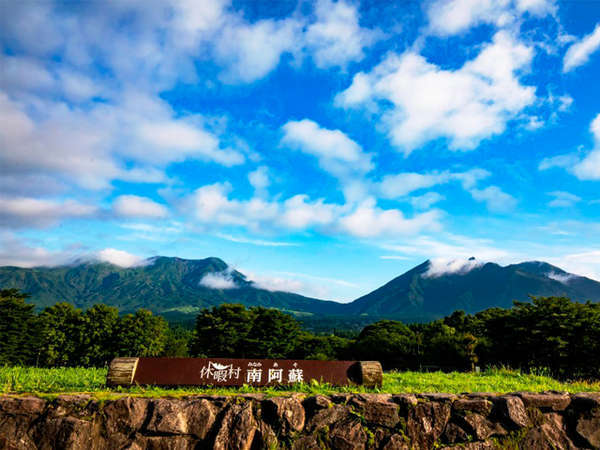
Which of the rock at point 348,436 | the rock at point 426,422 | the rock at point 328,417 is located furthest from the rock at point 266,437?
the rock at point 426,422

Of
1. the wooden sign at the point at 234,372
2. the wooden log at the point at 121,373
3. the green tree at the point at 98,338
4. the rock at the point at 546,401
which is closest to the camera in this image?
the rock at the point at 546,401

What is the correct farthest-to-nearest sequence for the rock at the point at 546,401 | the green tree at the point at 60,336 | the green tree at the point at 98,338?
the green tree at the point at 98,338 → the green tree at the point at 60,336 → the rock at the point at 546,401

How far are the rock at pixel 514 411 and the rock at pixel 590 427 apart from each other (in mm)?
1027

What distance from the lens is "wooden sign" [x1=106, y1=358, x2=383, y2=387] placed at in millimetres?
8273

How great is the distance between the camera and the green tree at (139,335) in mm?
43781

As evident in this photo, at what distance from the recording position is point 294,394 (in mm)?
7141

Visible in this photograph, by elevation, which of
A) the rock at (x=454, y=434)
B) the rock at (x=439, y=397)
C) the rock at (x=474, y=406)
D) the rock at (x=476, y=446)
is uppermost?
the rock at (x=439, y=397)

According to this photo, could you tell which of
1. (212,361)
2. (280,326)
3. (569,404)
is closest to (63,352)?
(280,326)

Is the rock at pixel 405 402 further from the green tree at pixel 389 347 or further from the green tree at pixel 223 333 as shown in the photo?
the green tree at pixel 223 333

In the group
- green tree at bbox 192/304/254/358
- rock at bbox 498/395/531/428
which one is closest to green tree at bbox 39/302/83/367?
green tree at bbox 192/304/254/358

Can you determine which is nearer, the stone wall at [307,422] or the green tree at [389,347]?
the stone wall at [307,422]

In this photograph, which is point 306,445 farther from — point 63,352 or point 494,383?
point 63,352

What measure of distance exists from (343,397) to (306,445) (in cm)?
110

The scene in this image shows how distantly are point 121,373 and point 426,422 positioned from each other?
6593 millimetres
